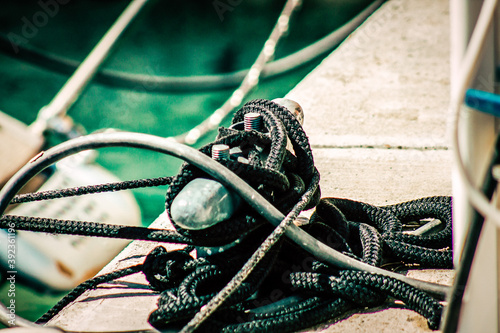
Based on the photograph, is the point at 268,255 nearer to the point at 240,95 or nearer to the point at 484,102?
the point at 484,102

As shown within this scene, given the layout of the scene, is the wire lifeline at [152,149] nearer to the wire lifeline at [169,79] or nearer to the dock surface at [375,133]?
the dock surface at [375,133]

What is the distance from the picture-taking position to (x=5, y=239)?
1976 millimetres

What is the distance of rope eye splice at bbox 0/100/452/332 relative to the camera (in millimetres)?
904

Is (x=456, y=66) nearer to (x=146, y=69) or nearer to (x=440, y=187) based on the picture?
(x=440, y=187)

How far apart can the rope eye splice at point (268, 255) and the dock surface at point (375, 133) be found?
4cm

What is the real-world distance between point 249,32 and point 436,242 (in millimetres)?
5962

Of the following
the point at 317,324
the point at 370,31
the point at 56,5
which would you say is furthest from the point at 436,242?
the point at 56,5

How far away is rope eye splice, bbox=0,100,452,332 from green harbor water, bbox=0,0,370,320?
2474mm

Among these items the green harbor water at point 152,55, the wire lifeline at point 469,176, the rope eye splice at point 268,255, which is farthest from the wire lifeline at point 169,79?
the wire lifeline at point 469,176

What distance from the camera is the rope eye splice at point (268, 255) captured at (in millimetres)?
904

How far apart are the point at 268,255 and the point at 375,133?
3.68 feet

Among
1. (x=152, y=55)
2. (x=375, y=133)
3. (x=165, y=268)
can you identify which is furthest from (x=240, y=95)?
(x=152, y=55)

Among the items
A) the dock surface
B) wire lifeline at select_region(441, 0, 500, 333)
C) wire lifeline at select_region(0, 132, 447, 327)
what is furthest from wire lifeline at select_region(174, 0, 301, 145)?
wire lifeline at select_region(441, 0, 500, 333)

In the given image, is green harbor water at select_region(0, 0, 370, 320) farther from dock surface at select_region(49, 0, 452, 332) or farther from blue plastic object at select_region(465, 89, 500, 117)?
blue plastic object at select_region(465, 89, 500, 117)
